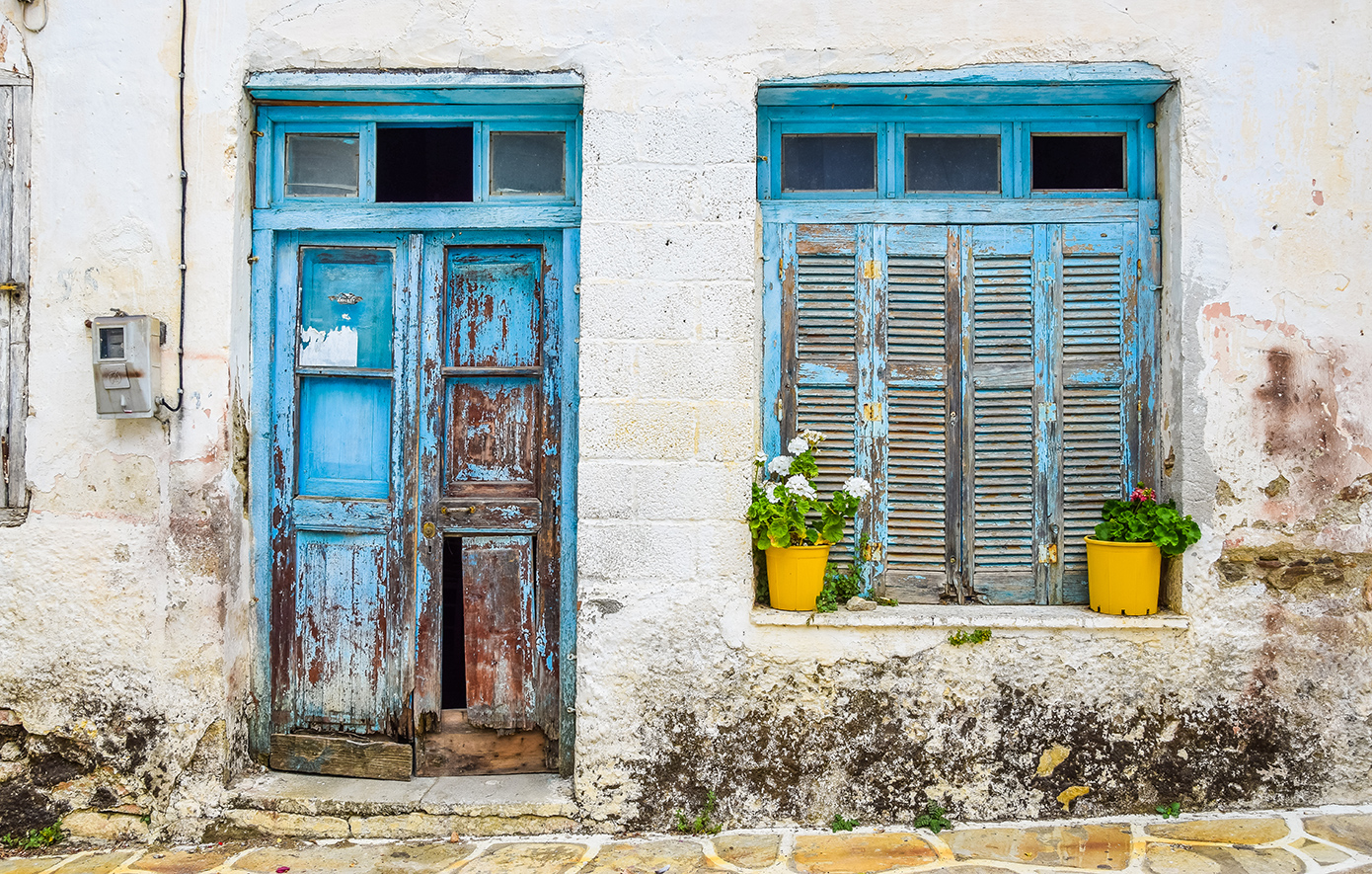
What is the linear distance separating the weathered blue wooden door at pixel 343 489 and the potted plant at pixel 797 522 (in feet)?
4.75

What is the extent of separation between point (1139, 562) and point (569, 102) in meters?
2.87

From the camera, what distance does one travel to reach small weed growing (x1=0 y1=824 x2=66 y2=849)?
3.32 m

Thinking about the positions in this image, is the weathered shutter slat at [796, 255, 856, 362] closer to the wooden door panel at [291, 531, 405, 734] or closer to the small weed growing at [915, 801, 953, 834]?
the small weed growing at [915, 801, 953, 834]

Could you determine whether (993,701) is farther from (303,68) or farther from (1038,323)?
(303,68)

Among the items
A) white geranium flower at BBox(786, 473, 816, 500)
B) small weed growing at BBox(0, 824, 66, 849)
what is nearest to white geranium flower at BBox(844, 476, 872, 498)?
white geranium flower at BBox(786, 473, 816, 500)

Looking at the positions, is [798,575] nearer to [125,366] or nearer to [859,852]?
[859,852]

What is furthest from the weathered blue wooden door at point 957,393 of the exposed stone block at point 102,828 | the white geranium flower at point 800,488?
the exposed stone block at point 102,828

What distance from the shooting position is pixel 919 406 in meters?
3.56

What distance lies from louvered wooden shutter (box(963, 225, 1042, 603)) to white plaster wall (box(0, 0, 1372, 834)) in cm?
36

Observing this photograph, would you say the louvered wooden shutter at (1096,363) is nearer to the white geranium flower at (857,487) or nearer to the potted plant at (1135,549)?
the potted plant at (1135,549)

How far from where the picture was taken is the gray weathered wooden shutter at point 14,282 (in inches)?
134

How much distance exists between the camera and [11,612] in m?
3.38

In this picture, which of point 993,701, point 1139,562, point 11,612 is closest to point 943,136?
point 1139,562

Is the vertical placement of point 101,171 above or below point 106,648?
above
